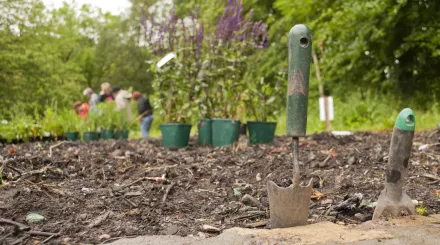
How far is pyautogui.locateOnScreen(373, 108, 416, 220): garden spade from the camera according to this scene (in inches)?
67.3

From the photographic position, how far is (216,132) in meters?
4.59

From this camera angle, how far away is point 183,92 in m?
4.94

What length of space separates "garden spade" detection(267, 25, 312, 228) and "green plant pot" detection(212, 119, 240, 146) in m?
2.76

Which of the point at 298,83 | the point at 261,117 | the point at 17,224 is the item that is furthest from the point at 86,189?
the point at 261,117

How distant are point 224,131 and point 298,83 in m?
2.85

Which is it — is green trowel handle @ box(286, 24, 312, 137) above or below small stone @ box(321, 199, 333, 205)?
above

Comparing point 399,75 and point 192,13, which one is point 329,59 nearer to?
point 399,75

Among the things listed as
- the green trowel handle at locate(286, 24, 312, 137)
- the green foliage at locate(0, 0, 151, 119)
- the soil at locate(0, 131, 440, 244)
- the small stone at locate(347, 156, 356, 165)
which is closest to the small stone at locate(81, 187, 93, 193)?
the soil at locate(0, 131, 440, 244)

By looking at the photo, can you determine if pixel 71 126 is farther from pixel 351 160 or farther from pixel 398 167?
pixel 398 167

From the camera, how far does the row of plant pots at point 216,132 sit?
14.8 ft

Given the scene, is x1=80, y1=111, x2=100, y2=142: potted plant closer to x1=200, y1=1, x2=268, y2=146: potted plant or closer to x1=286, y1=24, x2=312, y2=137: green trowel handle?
x1=200, y1=1, x2=268, y2=146: potted plant

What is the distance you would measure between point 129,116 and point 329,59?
18.0 ft

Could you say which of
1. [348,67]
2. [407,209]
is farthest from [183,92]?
[348,67]

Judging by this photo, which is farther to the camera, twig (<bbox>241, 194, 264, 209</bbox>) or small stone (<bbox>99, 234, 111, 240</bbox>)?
twig (<bbox>241, 194, 264, 209</bbox>)
